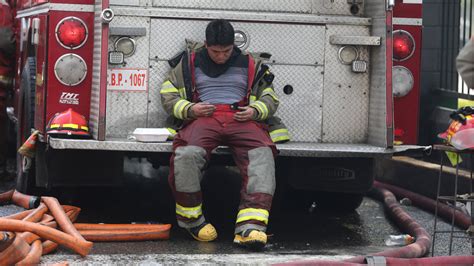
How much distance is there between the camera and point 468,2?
32.8 ft

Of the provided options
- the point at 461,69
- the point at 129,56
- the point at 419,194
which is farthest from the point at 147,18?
the point at 419,194

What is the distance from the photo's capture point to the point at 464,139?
5.96 metres

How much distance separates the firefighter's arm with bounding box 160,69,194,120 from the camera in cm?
705

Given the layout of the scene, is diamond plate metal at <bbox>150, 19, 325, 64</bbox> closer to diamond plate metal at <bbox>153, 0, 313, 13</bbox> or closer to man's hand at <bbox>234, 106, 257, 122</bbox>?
diamond plate metal at <bbox>153, 0, 313, 13</bbox>

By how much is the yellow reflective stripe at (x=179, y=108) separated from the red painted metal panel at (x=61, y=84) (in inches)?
24.7

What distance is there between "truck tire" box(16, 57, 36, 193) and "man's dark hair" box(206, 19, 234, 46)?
1.47 metres

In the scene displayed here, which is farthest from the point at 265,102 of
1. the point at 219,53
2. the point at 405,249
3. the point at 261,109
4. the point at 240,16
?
the point at 405,249

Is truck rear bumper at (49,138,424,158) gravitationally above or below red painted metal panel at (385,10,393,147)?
below

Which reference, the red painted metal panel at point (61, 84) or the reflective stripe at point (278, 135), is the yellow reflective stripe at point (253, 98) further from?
the red painted metal panel at point (61, 84)

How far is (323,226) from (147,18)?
192cm

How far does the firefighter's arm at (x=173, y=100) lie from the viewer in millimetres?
7051

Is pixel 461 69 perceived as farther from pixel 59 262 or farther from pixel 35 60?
pixel 35 60

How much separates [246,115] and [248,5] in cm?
97

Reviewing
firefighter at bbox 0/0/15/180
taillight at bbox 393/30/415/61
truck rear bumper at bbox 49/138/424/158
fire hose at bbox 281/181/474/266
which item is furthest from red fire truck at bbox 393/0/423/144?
firefighter at bbox 0/0/15/180
